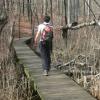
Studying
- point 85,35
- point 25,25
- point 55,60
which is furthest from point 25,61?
point 25,25

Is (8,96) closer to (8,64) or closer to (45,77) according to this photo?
(45,77)

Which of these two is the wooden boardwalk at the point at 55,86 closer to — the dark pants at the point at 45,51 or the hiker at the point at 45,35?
the dark pants at the point at 45,51

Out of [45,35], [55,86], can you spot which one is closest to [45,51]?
[45,35]

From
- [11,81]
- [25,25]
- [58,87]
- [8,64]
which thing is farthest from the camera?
[25,25]

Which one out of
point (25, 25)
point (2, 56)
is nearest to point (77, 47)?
point (2, 56)

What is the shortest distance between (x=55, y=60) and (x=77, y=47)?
91cm

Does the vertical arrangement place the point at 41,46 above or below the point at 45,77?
above

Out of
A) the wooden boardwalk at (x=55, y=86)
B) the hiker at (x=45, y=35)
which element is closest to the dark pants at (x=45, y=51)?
the hiker at (x=45, y=35)

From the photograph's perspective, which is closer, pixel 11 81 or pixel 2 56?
pixel 11 81

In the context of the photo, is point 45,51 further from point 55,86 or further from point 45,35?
point 55,86

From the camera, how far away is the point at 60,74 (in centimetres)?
1088

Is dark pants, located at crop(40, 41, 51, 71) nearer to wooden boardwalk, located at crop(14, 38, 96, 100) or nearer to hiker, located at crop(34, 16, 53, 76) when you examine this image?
hiker, located at crop(34, 16, 53, 76)

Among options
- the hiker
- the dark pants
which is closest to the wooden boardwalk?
the dark pants

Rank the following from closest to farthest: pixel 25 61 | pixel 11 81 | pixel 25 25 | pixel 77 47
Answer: pixel 11 81 < pixel 25 61 < pixel 77 47 < pixel 25 25
